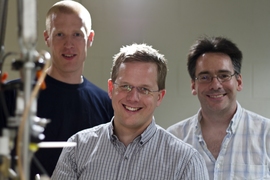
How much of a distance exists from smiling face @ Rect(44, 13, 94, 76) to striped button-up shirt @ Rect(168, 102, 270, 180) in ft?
2.45

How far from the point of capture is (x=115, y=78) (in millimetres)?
1729

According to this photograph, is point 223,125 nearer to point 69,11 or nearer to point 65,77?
point 65,77

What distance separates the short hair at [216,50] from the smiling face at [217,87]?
1.2 inches

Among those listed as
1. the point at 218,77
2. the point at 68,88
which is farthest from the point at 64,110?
the point at 218,77

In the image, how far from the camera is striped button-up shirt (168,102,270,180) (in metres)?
2.20

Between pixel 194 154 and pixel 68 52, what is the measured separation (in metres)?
0.97

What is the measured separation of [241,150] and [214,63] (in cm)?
49

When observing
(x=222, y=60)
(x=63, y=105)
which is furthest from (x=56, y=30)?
(x=222, y=60)

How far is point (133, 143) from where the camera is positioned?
167 cm

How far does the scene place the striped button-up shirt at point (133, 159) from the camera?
5.16ft

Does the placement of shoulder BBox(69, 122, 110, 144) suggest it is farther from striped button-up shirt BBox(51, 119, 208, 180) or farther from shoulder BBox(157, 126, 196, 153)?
shoulder BBox(157, 126, 196, 153)

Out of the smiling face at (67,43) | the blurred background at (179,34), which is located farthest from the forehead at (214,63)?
the blurred background at (179,34)

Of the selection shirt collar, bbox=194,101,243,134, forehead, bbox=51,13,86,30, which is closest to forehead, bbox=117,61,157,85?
forehead, bbox=51,13,86,30

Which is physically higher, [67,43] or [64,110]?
[67,43]
